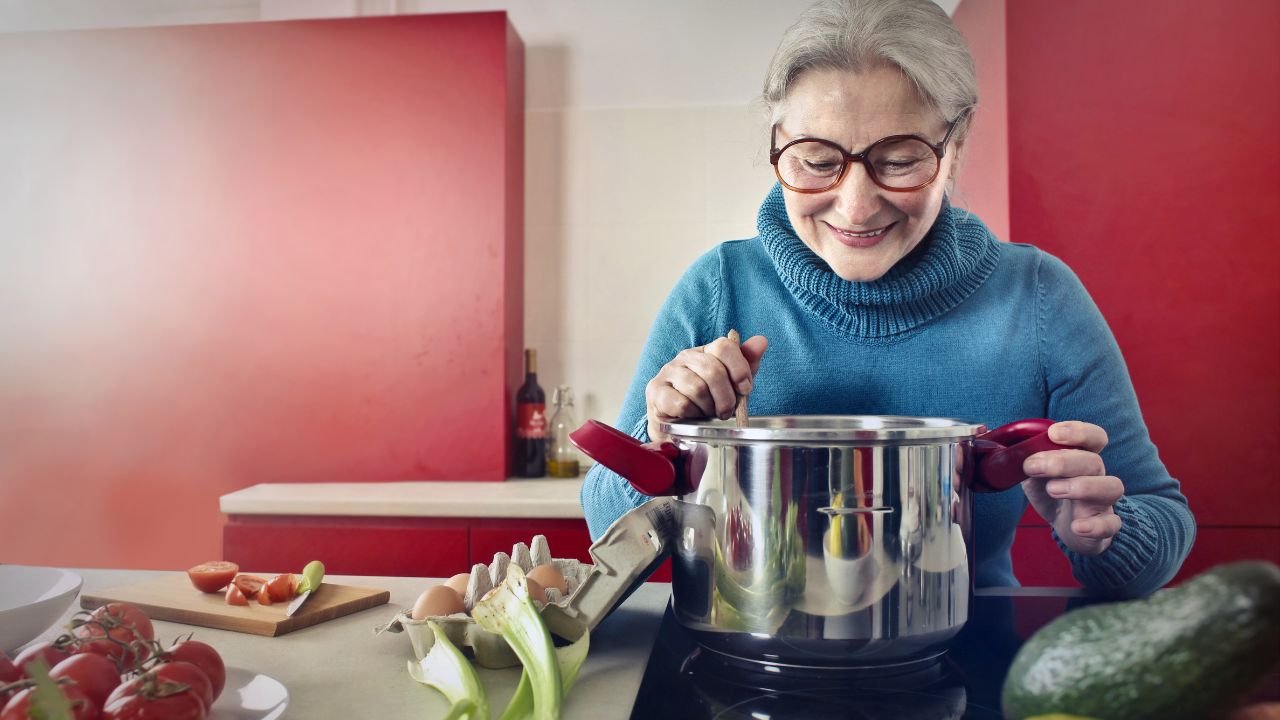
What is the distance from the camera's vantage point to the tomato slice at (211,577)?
823 millimetres

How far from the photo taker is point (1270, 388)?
6.46 ft

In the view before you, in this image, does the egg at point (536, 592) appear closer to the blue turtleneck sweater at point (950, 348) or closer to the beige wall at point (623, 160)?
the blue turtleneck sweater at point (950, 348)

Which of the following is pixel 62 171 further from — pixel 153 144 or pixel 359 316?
pixel 359 316

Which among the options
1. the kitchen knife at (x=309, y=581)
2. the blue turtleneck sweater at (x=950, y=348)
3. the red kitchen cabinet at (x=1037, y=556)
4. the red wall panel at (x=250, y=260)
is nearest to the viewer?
the kitchen knife at (x=309, y=581)

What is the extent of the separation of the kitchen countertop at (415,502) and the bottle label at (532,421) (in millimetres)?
217

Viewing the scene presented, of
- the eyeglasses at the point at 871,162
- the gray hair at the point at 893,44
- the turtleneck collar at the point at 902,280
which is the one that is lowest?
the turtleneck collar at the point at 902,280

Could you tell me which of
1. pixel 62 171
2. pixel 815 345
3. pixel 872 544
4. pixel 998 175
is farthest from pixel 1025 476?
pixel 62 171

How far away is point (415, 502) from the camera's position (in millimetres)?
2070

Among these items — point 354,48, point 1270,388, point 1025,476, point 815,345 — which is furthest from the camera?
point 354,48

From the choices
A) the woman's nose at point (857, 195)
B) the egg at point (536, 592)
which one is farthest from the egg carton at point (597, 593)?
the woman's nose at point (857, 195)

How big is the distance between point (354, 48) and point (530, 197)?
2.06 feet

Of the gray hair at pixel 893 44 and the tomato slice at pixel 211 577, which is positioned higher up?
the gray hair at pixel 893 44

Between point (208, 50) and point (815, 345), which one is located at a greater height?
point (208, 50)

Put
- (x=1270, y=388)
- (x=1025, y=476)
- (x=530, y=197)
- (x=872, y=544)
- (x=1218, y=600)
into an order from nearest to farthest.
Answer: (x=1218, y=600)
(x=872, y=544)
(x=1025, y=476)
(x=1270, y=388)
(x=530, y=197)
